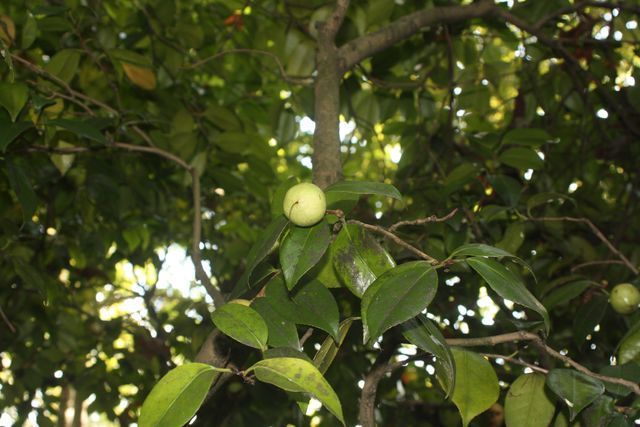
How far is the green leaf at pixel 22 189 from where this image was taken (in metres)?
1.48

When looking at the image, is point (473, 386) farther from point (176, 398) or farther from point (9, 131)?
point (9, 131)

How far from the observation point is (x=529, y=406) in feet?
3.72

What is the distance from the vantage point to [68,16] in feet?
6.48

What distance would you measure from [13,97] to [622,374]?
124cm

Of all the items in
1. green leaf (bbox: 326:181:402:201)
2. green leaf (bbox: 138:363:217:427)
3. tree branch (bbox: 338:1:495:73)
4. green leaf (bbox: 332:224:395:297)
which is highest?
tree branch (bbox: 338:1:495:73)

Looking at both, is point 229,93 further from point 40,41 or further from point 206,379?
point 206,379

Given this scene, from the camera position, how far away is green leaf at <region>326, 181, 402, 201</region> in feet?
2.97

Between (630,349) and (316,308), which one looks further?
(630,349)

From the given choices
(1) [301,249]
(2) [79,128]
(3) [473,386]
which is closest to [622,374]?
(3) [473,386]

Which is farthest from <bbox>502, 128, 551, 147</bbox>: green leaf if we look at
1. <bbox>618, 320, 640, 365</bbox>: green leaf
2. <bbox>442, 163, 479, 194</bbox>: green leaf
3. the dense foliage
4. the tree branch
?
<bbox>618, 320, 640, 365</bbox>: green leaf

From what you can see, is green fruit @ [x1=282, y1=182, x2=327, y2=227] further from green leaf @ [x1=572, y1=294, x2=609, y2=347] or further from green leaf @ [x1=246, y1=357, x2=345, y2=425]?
green leaf @ [x1=572, y1=294, x2=609, y2=347]

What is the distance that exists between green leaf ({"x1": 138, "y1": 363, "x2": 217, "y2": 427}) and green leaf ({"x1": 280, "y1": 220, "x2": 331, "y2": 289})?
17 centimetres

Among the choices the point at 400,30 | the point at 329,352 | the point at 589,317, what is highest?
the point at 400,30

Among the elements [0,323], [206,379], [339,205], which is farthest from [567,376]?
[0,323]
